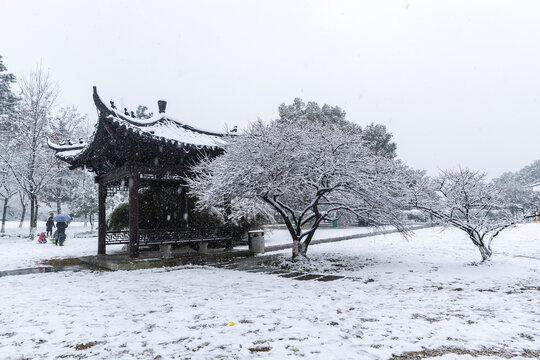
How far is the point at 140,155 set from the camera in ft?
36.7

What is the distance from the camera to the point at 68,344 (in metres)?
4.33

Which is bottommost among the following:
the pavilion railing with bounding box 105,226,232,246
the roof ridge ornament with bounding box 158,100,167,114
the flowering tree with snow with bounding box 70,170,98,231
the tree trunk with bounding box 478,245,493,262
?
the tree trunk with bounding box 478,245,493,262

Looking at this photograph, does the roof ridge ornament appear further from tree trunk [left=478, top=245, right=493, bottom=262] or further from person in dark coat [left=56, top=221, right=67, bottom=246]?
tree trunk [left=478, top=245, right=493, bottom=262]

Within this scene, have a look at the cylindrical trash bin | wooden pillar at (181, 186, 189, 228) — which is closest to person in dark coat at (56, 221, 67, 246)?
wooden pillar at (181, 186, 189, 228)

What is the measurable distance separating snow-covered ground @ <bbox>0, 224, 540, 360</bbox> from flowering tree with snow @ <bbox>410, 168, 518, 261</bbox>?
102 centimetres

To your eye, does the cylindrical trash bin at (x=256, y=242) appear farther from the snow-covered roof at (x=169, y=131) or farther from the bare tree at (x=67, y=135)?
the bare tree at (x=67, y=135)

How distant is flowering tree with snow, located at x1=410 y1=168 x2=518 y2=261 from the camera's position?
379 inches

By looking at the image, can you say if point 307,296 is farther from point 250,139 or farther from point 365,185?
point 250,139

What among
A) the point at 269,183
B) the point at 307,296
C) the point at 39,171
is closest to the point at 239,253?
the point at 269,183

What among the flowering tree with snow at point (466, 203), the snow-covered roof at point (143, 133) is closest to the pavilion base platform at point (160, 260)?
the snow-covered roof at point (143, 133)

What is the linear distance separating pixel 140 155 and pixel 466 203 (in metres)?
9.91

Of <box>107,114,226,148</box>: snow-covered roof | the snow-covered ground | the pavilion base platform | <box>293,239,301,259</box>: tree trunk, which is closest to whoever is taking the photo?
the snow-covered ground

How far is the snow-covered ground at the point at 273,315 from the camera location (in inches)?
158

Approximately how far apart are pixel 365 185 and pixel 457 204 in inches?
107
